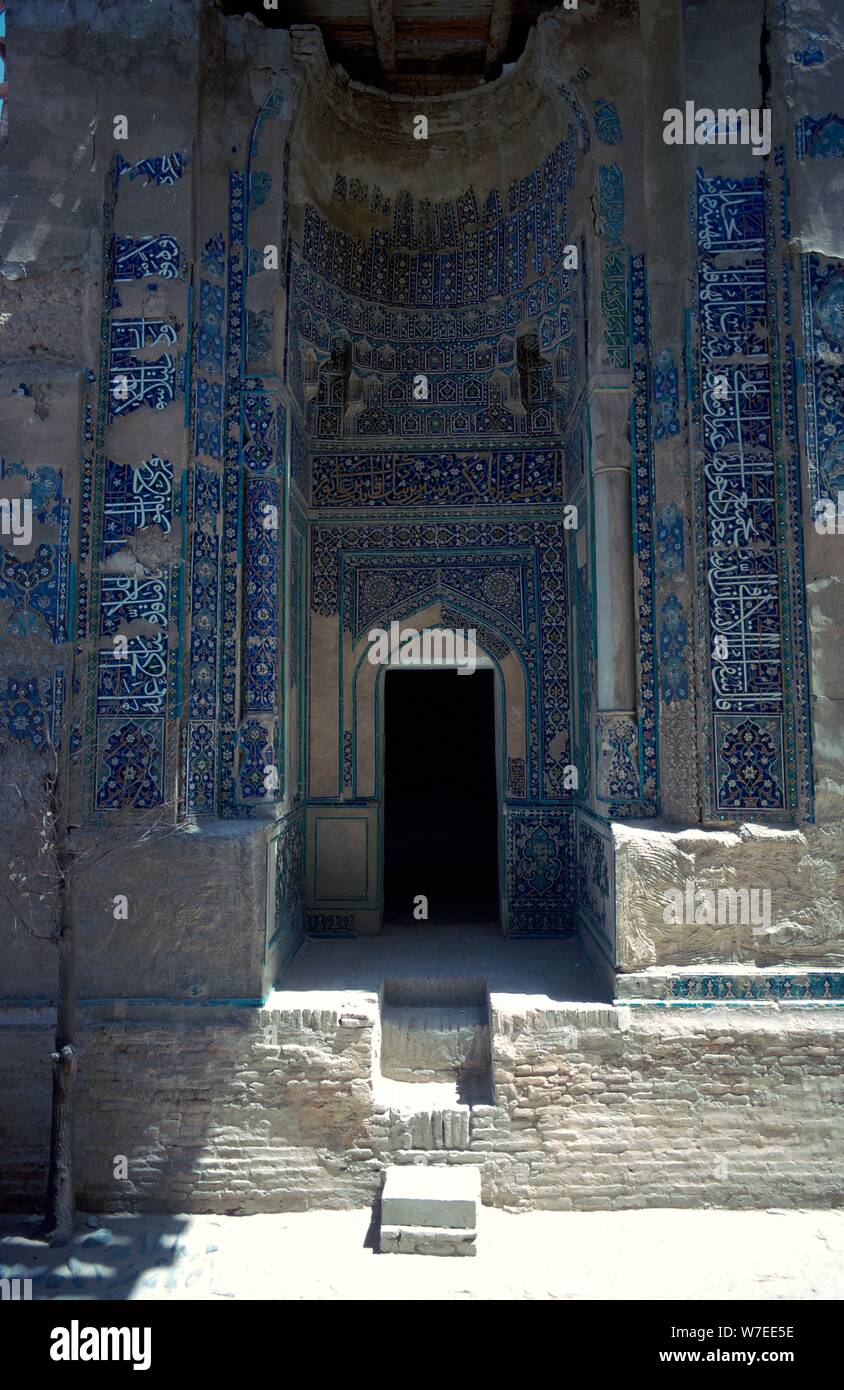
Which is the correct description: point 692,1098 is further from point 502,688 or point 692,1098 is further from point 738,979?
point 502,688

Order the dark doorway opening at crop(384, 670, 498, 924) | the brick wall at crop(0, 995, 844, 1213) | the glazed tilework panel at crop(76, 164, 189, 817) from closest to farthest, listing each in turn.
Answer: the brick wall at crop(0, 995, 844, 1213), the glazed tilework panel at crop(76, 164, 189, 817), the dark doorway opening at crop(384, 670, 498, 924)

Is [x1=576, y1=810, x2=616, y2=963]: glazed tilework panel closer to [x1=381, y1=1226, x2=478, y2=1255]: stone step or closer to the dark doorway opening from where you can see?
[x1=381, y1=1226, x2=478, y2=1255]: stone step

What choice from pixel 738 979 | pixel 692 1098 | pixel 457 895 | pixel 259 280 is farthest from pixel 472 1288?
pixel 259 280

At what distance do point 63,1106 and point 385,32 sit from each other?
21.5 feet

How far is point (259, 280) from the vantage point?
521 centimetres

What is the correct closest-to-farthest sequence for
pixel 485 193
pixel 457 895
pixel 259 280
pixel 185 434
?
pixel 185 434, pixel 259 280, pixel 485 193, pixel 457 895

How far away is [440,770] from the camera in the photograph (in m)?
10.2

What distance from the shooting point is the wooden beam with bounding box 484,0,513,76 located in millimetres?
5645

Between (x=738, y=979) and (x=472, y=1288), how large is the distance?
1894 millimetres

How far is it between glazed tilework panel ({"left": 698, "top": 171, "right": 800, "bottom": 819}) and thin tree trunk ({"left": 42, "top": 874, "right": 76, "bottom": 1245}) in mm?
3248

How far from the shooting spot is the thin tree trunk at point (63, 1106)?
4148 millimetres

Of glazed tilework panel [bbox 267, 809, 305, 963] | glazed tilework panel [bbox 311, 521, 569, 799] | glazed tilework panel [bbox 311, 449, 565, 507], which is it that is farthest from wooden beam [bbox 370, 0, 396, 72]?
glazed tilework panel [bbox 267, 809, 305, 963]

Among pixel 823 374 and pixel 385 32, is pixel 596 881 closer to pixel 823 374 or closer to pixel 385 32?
pixel 823 374

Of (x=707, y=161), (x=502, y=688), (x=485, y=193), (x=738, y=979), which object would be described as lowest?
(x=738, y=979)
